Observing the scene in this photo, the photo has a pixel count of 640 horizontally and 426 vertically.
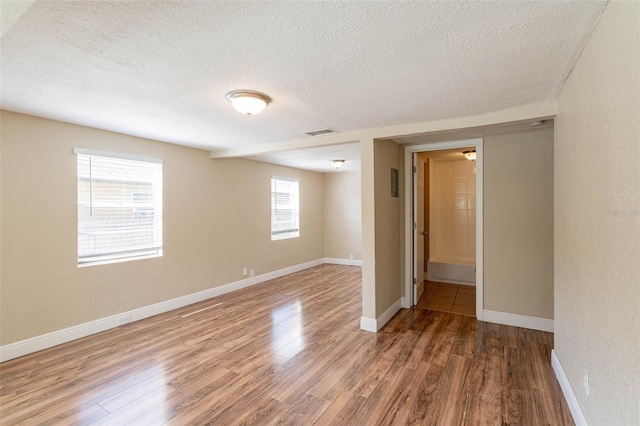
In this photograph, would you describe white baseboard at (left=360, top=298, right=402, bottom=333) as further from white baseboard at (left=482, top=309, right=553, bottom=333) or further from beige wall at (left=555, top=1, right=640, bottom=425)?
beige wall at (left=555, top=1, right=640, bottom=425)

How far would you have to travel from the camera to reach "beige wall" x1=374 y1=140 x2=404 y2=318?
3441 millimetres

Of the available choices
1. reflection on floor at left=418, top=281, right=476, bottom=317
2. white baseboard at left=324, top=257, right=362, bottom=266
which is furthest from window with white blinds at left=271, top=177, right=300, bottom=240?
reflection on floor at left=418, top=281, right=476, bottom=317

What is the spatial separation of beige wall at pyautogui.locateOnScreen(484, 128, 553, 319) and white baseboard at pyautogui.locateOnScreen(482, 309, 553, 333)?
0.05 m

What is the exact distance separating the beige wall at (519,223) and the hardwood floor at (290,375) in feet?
1.27

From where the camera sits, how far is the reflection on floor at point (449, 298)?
4.07 meters

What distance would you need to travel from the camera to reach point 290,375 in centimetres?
247

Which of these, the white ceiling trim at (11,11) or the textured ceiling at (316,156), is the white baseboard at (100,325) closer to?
the textured ceiling at (316,156)

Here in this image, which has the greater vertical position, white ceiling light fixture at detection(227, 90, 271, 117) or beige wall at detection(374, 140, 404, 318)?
white ceiling light fixture at detection(227, 90, 271, 117)

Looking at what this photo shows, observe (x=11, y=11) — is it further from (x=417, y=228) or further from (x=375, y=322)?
(x=417, y=228)

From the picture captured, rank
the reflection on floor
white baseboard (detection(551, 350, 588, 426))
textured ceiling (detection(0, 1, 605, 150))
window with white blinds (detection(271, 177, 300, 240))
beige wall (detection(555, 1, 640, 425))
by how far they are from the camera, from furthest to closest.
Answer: window with white blinds (detection(271, 177, 300, 240)) < the reflection on floor < white baseboard (detection(551, 350, 588, 426)) < textured ceiling (detection(0, 1, 605, 150)) < beige wall (detection(555, 1, 640, 425))

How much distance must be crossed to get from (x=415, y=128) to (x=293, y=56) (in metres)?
1.77

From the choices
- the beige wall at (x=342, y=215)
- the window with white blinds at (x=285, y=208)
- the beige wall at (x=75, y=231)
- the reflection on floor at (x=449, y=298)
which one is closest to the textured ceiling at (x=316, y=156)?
the window with white blinds at (x=285, y=208)

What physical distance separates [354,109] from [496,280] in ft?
8.64

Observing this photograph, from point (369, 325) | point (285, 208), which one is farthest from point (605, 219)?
point (285, 208)
